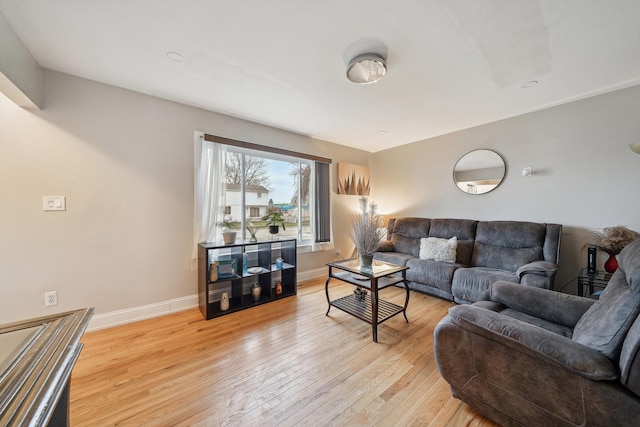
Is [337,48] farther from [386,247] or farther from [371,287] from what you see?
[386,247]

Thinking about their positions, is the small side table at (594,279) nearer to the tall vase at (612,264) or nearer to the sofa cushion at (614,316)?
the tall vase at (612,264)

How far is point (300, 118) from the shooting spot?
10.1 feet

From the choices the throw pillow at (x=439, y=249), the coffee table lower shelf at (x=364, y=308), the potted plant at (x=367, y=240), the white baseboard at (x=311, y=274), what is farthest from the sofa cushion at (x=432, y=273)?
the white baseboard at (x=311, y=274)

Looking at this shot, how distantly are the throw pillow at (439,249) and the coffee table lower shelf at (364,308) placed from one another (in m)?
1.06

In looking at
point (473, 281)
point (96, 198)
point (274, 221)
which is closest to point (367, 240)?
point (473, 281)

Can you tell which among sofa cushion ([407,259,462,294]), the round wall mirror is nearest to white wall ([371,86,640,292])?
the round wall mirror

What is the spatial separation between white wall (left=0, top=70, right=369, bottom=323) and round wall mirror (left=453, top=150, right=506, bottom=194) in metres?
3.61

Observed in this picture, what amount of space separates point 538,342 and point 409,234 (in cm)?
282

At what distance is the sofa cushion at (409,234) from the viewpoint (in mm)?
3668

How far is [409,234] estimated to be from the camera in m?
3.82

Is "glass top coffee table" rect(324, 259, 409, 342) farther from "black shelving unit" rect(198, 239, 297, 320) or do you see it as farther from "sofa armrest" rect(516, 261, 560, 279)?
"sofa armrest" rect(516, 261, 560, 279)

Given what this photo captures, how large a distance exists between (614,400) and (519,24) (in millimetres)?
2093

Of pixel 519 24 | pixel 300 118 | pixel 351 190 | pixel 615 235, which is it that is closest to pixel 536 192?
pixel 615 235

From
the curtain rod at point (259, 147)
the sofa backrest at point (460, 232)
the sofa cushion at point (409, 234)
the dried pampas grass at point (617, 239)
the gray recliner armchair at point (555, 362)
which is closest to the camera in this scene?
the gray recliner armchair at point (555, 362)
